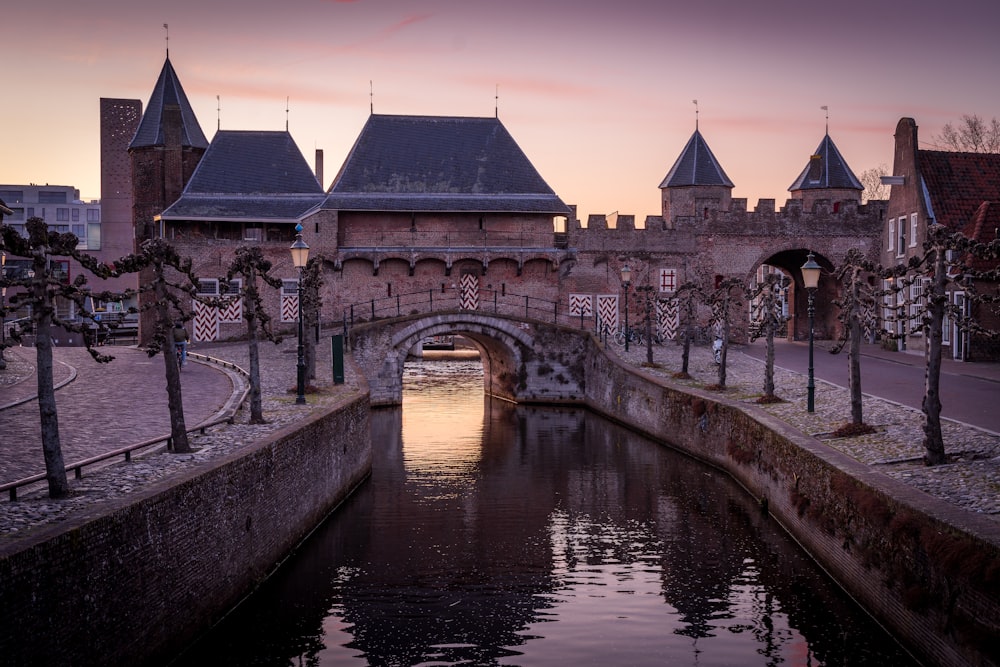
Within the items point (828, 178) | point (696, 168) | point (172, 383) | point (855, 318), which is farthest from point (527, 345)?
point (172, 383)

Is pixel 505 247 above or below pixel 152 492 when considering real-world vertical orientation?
above

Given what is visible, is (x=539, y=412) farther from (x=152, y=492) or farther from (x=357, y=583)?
(x=152, y=492)

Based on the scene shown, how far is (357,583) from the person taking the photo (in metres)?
14.9

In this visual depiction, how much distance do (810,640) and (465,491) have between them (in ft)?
33.1

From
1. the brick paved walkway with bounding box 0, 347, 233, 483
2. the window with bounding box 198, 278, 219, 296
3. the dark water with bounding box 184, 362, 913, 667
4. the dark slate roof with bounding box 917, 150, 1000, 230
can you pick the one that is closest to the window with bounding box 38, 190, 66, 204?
the window with bounding box 198, 278, 219, 296

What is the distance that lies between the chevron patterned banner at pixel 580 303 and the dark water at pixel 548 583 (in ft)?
63.6

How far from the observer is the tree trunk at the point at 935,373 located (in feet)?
47.8

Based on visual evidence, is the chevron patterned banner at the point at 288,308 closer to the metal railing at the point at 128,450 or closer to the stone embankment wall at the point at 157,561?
the metal railing at the point at 128,450

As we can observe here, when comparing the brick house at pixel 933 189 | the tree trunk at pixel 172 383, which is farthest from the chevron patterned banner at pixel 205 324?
the tree trunk at pixel 172 383

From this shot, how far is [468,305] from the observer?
1681 inches

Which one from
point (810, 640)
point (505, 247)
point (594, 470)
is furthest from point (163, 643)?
point (505, 247)

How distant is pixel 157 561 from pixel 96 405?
10901 mm

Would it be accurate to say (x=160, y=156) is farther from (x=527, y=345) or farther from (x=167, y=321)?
(x=167, y=321)

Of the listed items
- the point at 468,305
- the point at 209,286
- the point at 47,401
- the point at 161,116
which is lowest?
the point at 47,401
